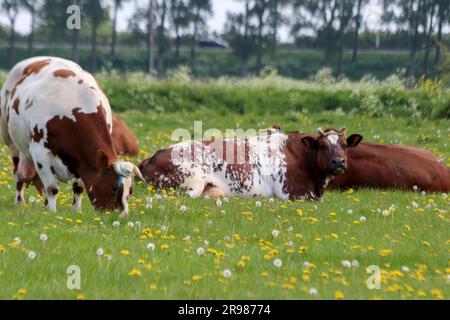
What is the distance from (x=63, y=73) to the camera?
975 cm

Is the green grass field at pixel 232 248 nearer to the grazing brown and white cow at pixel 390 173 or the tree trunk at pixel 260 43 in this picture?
the grazing brown and white cow at pixel 390 173

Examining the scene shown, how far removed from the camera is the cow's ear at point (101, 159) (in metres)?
8.88

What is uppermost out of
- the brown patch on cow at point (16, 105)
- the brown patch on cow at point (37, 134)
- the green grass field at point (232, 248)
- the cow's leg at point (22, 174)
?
the brown patch on cow at point (16, 105)

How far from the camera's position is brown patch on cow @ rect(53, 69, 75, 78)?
971 cm

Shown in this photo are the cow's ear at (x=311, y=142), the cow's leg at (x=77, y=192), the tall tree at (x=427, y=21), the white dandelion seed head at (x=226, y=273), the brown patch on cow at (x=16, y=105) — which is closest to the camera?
the white dandelion seed head at (x=226, y=273)

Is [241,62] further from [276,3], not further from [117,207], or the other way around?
[117,207]

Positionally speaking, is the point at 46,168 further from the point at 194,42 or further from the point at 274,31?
the point at 194,42

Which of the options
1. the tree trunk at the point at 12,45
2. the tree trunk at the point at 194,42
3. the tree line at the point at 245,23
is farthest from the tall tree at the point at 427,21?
the tree trunk at the point at 12,45

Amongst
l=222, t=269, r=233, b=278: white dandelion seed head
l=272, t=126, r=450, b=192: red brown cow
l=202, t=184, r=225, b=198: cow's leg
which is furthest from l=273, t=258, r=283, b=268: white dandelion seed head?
l=272, t=126, r=450, b=192: red brown cow

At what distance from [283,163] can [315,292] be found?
6.47 metres

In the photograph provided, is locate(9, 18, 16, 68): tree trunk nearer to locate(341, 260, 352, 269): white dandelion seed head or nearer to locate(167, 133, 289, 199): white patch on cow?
locate(167, 133, 289, 199): white patch on cow

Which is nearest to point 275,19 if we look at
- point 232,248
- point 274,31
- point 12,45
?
point 274,31

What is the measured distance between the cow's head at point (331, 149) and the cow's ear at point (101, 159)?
4.25 m

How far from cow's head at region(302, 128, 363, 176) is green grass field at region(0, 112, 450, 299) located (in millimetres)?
576
